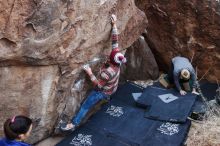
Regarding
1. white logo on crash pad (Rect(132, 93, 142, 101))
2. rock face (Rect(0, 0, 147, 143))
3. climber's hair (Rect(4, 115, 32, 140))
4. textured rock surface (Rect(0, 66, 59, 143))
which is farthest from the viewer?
white logo on crash pad (Rect(132, 93, 142, 101))

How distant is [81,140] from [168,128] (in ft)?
3.95

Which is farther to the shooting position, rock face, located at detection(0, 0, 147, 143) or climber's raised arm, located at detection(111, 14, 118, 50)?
climber's raised arm, located at detection(111, 14, 118, 50)

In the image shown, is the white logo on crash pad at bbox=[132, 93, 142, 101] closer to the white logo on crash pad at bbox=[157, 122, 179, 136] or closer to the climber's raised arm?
the white logo on crash pad at bbox=[157, 122, 179, 136]

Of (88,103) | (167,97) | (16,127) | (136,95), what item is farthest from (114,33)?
(16,127)

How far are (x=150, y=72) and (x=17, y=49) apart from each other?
318cm

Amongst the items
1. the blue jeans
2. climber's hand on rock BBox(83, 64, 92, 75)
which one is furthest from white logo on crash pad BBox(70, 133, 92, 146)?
climber's hand on rock BBox(83, 64, 92, 75)

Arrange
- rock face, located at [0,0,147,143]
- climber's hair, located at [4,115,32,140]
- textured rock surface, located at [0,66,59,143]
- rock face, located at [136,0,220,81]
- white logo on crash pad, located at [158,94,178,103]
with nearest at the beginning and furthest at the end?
climber's hair, located at [4,115,32,140] → rock face, located at [0,0,147,143] → textured rock surface, located at [0,66,59,143] → white logo on crash pad, located at [158,94,178,103] → rock face, located at [136,0,220,81]

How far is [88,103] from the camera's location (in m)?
6.54

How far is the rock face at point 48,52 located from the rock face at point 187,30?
1.38 metres

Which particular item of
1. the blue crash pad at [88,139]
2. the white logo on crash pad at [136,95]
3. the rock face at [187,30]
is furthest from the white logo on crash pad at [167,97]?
the blue crash pad at [88,139]

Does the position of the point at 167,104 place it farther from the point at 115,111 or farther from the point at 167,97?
the point at 115,111

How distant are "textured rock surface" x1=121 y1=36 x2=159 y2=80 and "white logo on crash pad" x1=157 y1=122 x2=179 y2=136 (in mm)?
1729

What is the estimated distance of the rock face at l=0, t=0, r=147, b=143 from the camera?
5.33m

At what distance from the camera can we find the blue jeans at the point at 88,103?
636 cm
